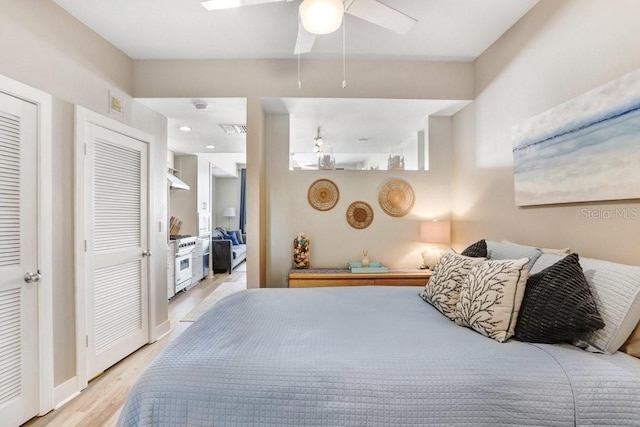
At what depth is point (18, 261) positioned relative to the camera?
184cm

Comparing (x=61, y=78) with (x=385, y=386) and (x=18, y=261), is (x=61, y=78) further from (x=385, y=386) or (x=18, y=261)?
(x=385, y=386)

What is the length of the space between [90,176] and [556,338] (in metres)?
3.07

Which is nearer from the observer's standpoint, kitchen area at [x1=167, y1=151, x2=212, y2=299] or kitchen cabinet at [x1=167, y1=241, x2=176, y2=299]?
kitchen cabinet at [x1=167, y1=241, x2=176, y2=299]

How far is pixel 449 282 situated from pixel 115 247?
8.63 feet

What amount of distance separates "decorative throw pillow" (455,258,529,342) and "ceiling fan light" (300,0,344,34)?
1.45 metres

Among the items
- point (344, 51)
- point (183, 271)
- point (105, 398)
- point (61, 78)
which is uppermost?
point (344, 51)

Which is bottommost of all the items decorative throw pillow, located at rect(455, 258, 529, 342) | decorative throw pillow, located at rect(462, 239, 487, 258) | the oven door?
the oven door

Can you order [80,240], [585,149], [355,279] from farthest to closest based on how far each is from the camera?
[355,279] < [80,240] < [585,149]

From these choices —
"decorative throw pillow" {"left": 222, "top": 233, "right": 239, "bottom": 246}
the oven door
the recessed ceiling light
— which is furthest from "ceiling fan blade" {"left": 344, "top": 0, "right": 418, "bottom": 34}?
"decorative throw pillow" {"left": 222, "top": 233, "right": 239, "bottom": 246}

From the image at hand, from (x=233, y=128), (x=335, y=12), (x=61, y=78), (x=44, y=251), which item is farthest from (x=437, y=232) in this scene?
(x=61, y=78)

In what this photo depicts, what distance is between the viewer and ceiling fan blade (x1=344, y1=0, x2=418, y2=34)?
164 centimetres

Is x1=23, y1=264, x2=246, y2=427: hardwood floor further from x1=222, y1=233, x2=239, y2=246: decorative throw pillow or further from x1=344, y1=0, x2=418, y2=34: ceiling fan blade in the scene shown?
x1=222, y1=233, x2=239, y2=246: decorative throw pillow

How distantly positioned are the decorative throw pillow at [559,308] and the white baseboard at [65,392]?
9.27 ft

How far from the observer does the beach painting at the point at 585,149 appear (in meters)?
1.44
